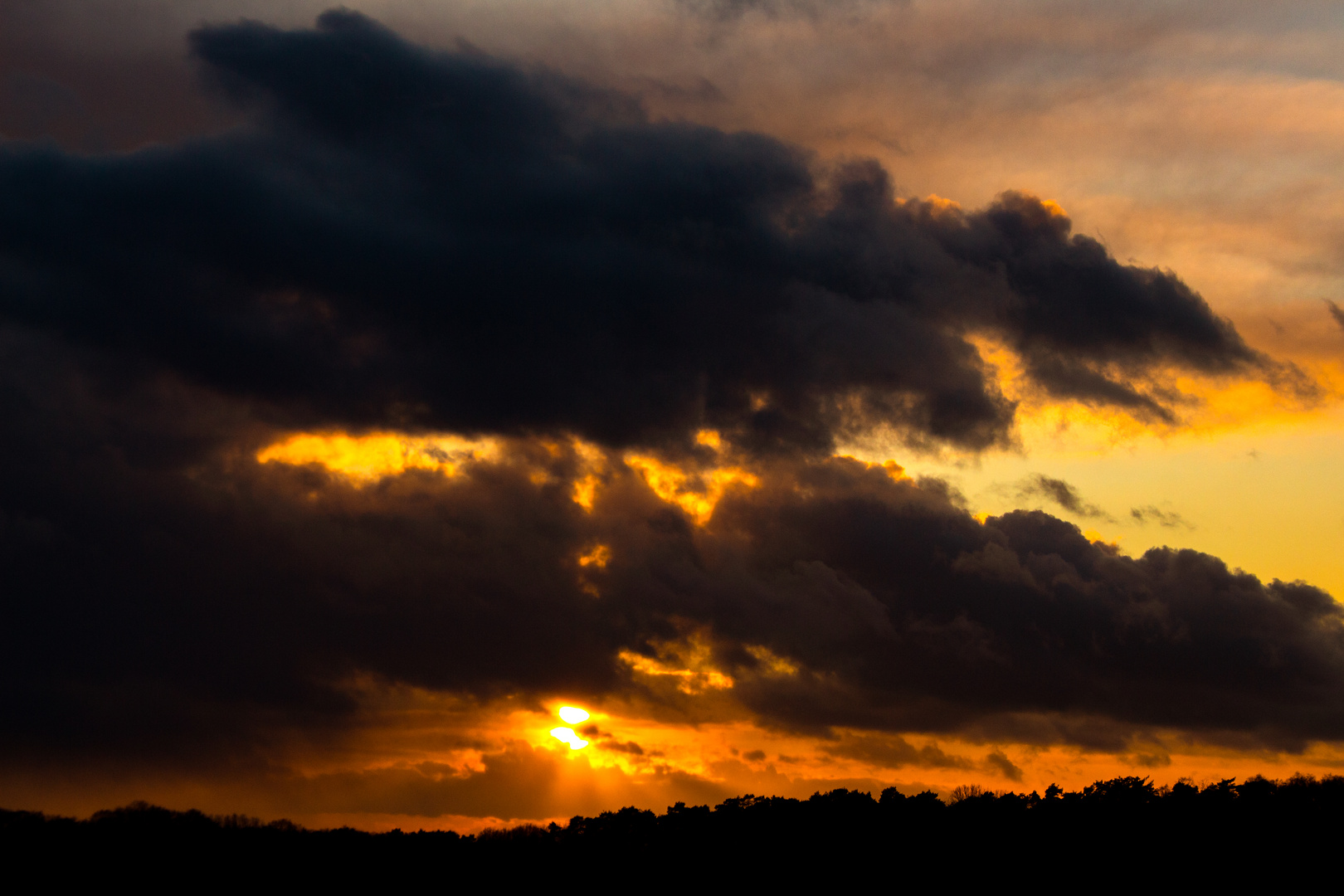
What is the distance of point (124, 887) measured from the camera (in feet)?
643

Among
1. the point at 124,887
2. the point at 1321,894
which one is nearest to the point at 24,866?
the point at 124,887

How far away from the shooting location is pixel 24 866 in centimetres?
19250

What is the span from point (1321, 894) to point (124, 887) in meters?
177

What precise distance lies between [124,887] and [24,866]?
14239 mm

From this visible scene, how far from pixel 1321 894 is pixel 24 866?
625ft

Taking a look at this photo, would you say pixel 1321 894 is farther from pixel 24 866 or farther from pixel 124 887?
pixel 24 866

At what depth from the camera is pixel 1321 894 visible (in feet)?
642
